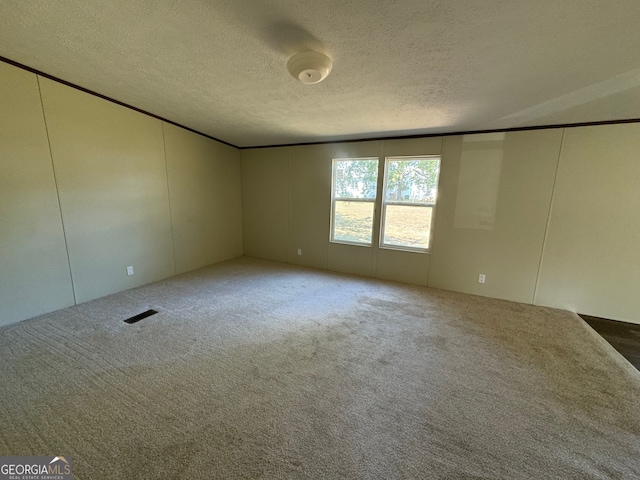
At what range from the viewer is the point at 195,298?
324 centimetres

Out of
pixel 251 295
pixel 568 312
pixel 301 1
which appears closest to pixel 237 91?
pixel 301 1

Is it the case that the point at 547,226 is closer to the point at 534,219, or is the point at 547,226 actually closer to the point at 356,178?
the point at 534,219

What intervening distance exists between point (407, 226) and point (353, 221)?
2.99 ft

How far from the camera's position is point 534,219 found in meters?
3.10

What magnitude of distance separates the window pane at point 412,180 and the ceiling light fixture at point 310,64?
90.9 inches

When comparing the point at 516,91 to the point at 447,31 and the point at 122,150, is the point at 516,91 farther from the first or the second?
the point at 122,150

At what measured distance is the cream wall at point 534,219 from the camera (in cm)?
280

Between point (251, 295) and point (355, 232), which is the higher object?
point (355, 232)

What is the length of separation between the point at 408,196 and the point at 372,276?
1.45 metres

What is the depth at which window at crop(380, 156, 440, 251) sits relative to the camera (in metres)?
3.67

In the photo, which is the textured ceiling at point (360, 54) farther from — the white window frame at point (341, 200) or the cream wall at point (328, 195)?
the white window frame at point (341, 200)

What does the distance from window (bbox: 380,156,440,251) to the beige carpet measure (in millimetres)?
1312

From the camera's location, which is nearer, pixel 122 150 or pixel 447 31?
pixel 447 31
